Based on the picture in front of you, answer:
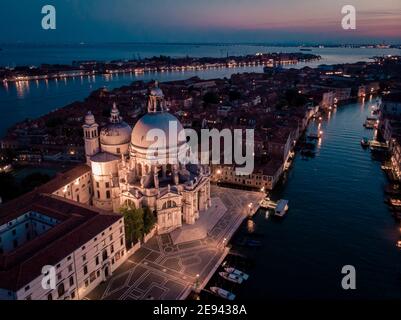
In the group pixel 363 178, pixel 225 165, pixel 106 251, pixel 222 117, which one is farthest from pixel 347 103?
pixel 106 251

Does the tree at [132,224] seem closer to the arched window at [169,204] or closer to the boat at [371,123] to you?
the arched window at [169,204]

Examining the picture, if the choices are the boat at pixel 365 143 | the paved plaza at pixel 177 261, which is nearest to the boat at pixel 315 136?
the boat at pixel 365 143

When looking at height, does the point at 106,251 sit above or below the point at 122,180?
below

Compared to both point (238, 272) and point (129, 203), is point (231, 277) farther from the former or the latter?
point (129, 203)

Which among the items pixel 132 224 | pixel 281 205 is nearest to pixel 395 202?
pixel 281 205

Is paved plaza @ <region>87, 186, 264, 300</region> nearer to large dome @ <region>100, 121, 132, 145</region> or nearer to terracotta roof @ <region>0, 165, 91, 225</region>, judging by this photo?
terracotta roof @ <region>0, 165, 91, 225</region>
